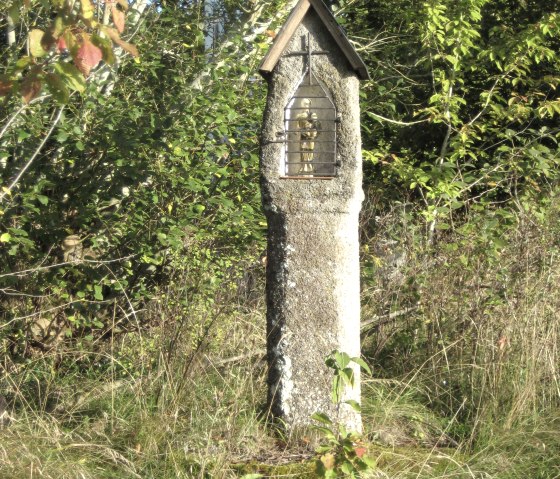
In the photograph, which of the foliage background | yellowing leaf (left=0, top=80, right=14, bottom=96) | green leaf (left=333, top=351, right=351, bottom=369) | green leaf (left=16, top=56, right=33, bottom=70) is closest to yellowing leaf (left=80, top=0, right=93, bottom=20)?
green leaf (left=16, top=56, right=33, bottom=70)

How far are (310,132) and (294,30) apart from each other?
534 mm

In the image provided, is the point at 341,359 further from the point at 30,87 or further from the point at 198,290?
the point at 198,290

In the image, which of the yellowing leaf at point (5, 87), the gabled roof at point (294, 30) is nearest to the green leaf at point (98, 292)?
the gabled roof at point (294, 30)

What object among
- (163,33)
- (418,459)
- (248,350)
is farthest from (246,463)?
(163,33)

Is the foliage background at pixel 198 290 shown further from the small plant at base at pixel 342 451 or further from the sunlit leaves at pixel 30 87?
the sunlit leaves at pixel 30 87

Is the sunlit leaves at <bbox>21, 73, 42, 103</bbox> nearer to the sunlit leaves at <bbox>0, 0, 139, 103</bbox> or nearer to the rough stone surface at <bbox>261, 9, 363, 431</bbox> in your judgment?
the sunlit leaves at <bbox>0, 0, 139, 103</bbox>

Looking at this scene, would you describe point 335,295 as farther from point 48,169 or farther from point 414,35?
point 414,35

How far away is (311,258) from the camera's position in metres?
4.36

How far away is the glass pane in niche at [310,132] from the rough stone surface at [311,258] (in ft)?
0.16

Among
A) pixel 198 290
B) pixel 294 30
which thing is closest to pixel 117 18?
pixel 294 30

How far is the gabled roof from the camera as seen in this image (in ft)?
14.5

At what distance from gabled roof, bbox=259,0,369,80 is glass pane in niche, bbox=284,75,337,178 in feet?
0.67

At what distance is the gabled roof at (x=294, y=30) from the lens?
174 inches

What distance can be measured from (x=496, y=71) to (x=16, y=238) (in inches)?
267
